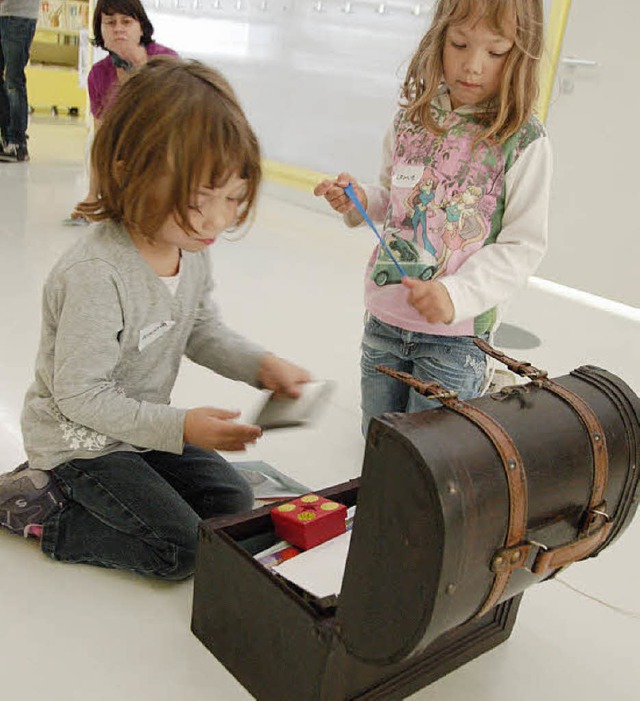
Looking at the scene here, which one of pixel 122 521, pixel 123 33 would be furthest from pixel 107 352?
pixel 123 33

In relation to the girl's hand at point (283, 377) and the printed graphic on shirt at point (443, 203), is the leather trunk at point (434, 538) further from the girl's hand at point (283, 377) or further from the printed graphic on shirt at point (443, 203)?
the printed graphic on shirt at point (443, 203)

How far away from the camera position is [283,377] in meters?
1.05

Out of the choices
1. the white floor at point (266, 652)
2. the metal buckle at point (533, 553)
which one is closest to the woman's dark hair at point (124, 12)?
the white floor at point (266, 652)

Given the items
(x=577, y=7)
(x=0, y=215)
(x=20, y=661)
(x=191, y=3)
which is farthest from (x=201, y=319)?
(x=191, y=3)

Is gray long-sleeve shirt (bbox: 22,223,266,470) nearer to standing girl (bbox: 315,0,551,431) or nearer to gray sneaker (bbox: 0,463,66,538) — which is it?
gray sneaker (bbox: 0,463,66,538)

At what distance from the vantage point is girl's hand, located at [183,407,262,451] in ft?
2.96

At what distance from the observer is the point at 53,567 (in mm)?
1017

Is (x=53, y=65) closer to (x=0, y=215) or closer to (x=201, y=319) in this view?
(x=0, y=215)

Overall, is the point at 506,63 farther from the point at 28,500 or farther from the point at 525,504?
the point at 28,500

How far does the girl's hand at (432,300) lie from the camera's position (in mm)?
1074

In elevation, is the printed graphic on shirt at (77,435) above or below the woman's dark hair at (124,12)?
below

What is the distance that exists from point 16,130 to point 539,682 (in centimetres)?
357

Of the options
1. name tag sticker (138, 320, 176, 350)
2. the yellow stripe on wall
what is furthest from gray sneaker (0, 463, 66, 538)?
the yellow stripe on wall

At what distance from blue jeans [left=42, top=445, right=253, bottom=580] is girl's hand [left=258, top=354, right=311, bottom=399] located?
19 centimetres
